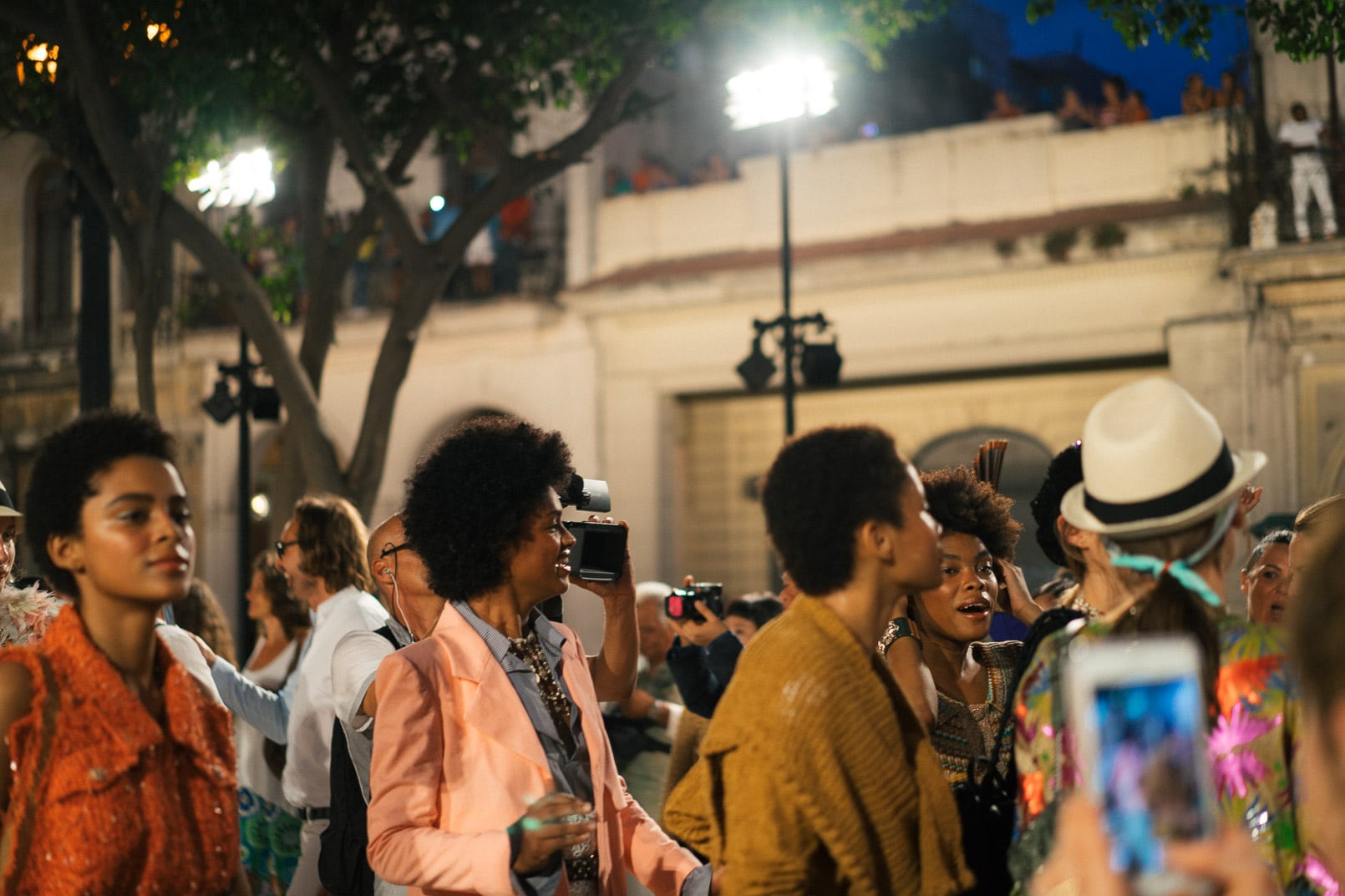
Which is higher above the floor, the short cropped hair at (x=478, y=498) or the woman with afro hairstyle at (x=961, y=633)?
the short cropped hair at (x=478, y=498)

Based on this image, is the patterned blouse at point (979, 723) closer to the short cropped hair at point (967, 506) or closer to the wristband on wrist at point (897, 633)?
the wristband on wrist at point (897, 633)

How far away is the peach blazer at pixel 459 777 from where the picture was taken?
2984 millimetres

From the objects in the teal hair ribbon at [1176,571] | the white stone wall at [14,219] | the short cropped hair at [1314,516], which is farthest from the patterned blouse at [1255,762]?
the white stone wall at [14,219]

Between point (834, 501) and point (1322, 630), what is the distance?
133cm

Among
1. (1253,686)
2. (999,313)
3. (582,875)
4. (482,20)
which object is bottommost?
(582,875)

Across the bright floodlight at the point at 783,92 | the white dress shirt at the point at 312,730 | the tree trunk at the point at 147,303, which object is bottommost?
the white dress shirt at the point at 312,730

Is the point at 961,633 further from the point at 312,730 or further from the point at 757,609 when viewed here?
the point at 757,609

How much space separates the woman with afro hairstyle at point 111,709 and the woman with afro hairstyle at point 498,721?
380 mm

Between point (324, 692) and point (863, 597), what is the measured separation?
9.49 ft

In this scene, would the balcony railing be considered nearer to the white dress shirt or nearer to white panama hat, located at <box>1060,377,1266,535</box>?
the white dress shirt

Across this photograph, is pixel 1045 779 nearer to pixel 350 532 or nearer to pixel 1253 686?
pixel 1253 686

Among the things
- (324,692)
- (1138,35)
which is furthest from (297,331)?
(324,692)

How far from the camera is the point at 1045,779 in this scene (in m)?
2.49

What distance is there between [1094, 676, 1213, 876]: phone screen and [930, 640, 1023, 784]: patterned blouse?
194 centimetres
